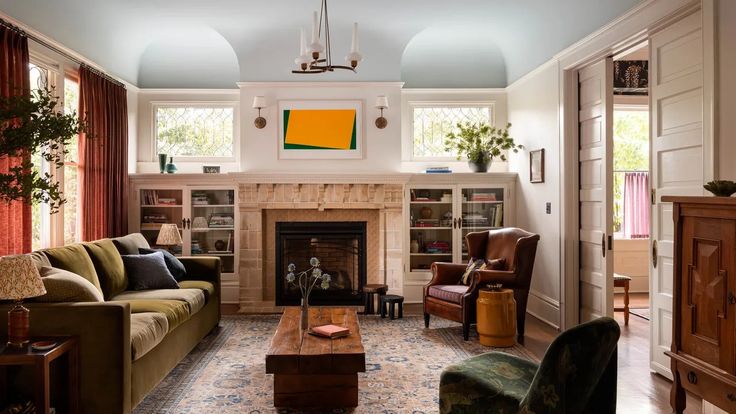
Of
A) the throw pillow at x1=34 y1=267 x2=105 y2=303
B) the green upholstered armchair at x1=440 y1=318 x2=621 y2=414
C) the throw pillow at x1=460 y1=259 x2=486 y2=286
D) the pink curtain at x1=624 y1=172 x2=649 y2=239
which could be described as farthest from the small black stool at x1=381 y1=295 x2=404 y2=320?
the pink curtain at x1=624 y1=172 x2=649 y2=239

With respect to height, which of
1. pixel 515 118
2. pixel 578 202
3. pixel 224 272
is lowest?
pixel 224 272

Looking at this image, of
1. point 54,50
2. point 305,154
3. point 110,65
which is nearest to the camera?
point 54,50

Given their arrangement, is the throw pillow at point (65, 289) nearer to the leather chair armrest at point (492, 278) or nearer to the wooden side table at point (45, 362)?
the wooden side table at point (45, 362)

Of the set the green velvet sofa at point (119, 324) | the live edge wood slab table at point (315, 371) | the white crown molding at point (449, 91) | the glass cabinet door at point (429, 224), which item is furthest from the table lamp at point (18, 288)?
the white crown molding at point (449, 91)

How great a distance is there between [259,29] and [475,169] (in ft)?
10.1

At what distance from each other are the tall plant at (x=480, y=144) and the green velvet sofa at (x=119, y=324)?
3426mm

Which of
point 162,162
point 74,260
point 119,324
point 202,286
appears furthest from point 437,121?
point 119,324

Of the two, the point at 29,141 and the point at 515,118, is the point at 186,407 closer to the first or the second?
the point at 29,141

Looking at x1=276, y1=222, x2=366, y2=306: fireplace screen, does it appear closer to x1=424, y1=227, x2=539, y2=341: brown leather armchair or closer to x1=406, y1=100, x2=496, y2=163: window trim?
x1=424, y1=227, x2=539, y2=341: brown leather armchair

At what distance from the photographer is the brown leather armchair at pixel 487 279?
505cm

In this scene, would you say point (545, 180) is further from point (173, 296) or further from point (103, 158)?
point (103, 158)

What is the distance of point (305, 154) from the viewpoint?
6.59 metres

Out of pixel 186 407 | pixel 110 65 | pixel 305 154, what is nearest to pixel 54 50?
pixel 110 65

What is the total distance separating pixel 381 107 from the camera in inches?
256
